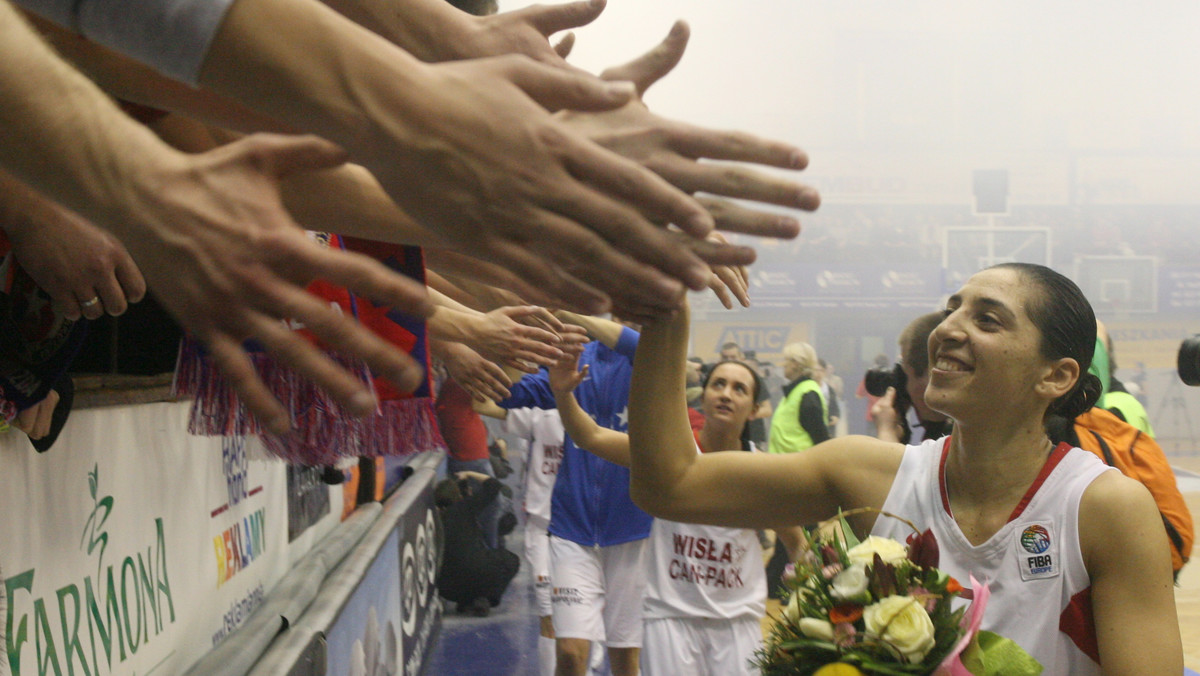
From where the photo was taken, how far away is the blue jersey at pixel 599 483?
3.88 meters

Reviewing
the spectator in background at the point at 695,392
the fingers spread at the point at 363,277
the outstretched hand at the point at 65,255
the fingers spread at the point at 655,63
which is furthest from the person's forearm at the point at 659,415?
the spectator in background at the point at 695,392

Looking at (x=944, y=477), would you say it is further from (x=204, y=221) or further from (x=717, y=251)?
(x=204, y=221)

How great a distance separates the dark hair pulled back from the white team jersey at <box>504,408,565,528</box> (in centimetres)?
326

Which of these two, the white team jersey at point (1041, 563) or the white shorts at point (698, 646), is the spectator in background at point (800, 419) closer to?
the white shorts at point (698, 646)

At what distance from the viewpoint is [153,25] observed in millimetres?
608

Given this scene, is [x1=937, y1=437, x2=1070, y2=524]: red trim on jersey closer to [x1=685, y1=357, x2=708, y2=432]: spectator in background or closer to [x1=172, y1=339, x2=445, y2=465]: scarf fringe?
[x1=172, y1=339, x2=445, y2=465]: scarf fringe

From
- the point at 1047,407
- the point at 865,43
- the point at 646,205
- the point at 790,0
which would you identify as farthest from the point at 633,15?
the point at 646,205

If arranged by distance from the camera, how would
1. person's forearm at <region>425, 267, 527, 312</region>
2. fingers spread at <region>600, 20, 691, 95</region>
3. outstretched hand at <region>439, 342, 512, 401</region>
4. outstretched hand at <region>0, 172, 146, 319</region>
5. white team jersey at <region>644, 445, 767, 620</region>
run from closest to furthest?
1. fingers spread at <region>600, 20, 691, 95</region>
2. outstretched hand at <region>0, 172, 146, 319</region>
3. outstretched hand at <region>439, 342, 512, 401</region>
4. person's forearm at <region>425, 267, 527, 312</region>
5. white team jersey at <region>644, 445, 767, 620</region>

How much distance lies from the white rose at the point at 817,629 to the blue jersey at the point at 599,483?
2.50m

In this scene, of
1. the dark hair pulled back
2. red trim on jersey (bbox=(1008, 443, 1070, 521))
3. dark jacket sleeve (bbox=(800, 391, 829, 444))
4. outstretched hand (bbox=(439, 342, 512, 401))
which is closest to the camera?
red trim on jersey (bbox=(1008, 443, 1070, 521))

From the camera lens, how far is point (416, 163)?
23.9 inches

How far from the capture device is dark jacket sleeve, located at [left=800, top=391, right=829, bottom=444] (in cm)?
593

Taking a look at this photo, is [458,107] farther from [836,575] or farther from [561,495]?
[561,495]

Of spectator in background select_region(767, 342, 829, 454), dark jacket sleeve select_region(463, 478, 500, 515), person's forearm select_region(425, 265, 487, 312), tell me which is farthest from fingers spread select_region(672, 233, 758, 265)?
dark jacket sleeve select_region(463, 478, 500, 515)
